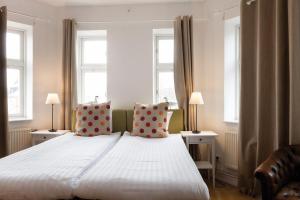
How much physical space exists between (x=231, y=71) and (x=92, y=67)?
228cm

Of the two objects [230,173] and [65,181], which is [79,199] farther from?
[230,173]

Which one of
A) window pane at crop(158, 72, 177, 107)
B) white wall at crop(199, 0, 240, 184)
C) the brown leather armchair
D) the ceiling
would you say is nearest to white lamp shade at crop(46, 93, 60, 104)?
the ceiling

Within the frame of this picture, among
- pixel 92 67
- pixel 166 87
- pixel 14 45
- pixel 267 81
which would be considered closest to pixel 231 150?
pixel 267 81

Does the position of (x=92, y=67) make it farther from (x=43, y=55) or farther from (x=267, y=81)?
(x=267, y=81)

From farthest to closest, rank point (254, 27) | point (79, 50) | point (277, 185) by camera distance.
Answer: point (79, 50), point (254, 27), point (277, 185)

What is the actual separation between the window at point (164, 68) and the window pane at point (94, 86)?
2.98 feet

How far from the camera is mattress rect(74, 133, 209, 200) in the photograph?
1.47m

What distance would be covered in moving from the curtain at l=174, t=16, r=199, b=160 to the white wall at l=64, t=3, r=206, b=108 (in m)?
0.27

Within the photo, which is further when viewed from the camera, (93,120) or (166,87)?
(166,87)

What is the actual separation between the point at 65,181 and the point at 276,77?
2243 mm

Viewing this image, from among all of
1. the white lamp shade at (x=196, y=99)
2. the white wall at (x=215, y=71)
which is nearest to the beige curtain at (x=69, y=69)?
the white lamp shade at (x=196, y=99)

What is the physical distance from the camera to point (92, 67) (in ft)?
13.5

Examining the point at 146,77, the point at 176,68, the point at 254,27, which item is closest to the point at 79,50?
the point at 146,77

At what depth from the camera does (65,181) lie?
1.57m
